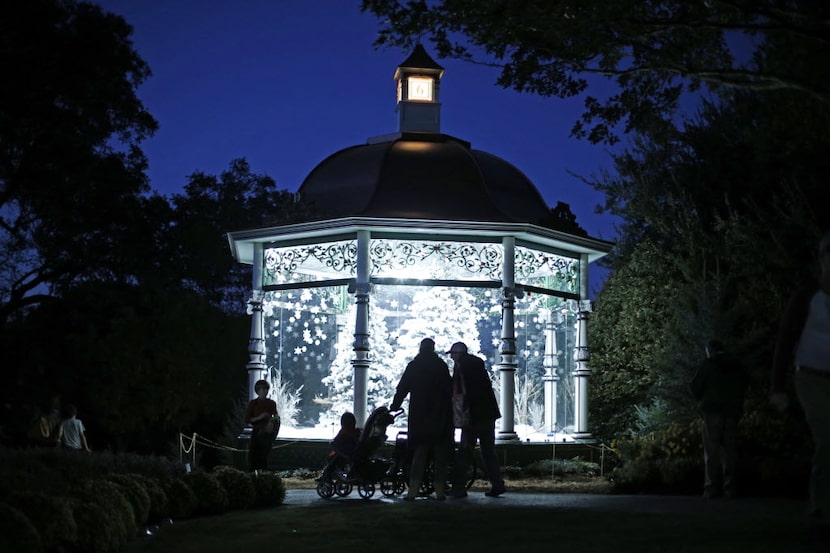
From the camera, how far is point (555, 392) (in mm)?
20766

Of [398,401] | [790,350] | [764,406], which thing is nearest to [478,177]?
[764,406]

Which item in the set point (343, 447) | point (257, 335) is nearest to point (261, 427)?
point (343, 447)

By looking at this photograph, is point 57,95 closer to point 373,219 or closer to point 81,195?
point 81,195

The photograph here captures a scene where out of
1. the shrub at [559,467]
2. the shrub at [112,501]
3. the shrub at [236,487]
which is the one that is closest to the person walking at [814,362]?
the shrub at [112,501]

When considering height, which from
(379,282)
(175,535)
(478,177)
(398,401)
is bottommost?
(175,535)

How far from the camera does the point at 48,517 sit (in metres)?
7.70

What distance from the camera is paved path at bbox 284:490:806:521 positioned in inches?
449

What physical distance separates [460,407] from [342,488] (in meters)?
1.81

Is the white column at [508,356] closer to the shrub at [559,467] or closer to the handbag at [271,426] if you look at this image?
the shrub at [559,467]

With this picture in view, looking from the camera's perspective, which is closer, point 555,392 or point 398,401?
point 398,401

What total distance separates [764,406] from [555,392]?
4.77 m

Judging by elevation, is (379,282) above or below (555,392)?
above

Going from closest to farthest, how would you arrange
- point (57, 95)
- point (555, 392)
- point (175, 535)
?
point (175, 535), point (555, 392), point (57, 95)

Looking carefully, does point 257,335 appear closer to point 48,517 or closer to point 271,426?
point 271,426
